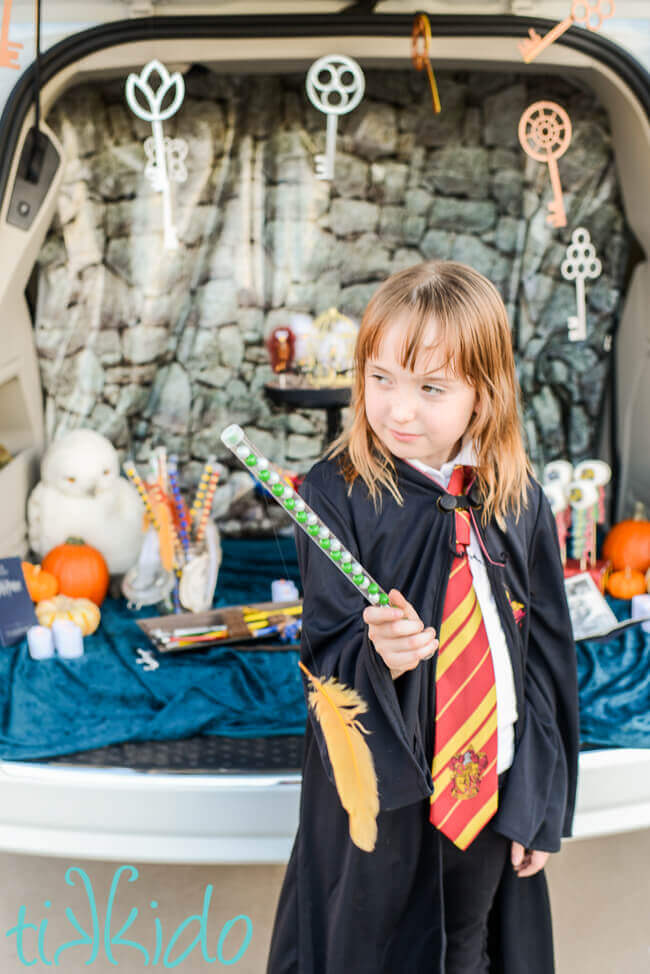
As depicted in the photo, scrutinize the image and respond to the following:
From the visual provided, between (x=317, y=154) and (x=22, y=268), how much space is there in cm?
111

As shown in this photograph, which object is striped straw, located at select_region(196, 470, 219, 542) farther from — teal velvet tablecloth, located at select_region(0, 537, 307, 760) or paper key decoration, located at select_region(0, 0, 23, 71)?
paper key decoration, located at select_region(0, 0, 23, 71)

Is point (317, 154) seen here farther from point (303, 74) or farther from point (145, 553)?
point (145, 553)

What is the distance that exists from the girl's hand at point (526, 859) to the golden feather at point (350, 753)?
0.23 metres

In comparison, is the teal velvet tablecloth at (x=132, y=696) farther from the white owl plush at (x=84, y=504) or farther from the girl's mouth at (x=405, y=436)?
the girl's mouth at (x=405, y=436)

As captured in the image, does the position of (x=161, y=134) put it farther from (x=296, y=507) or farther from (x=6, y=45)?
(x=296, y=507)

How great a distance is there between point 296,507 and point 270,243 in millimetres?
2526

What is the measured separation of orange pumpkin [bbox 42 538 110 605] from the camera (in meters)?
2.70

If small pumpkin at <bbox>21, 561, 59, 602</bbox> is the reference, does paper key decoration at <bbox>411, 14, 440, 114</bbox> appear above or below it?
above

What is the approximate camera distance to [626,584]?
2.81 metres

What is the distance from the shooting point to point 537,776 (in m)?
1.29

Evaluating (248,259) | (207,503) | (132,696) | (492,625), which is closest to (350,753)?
(492,625)
